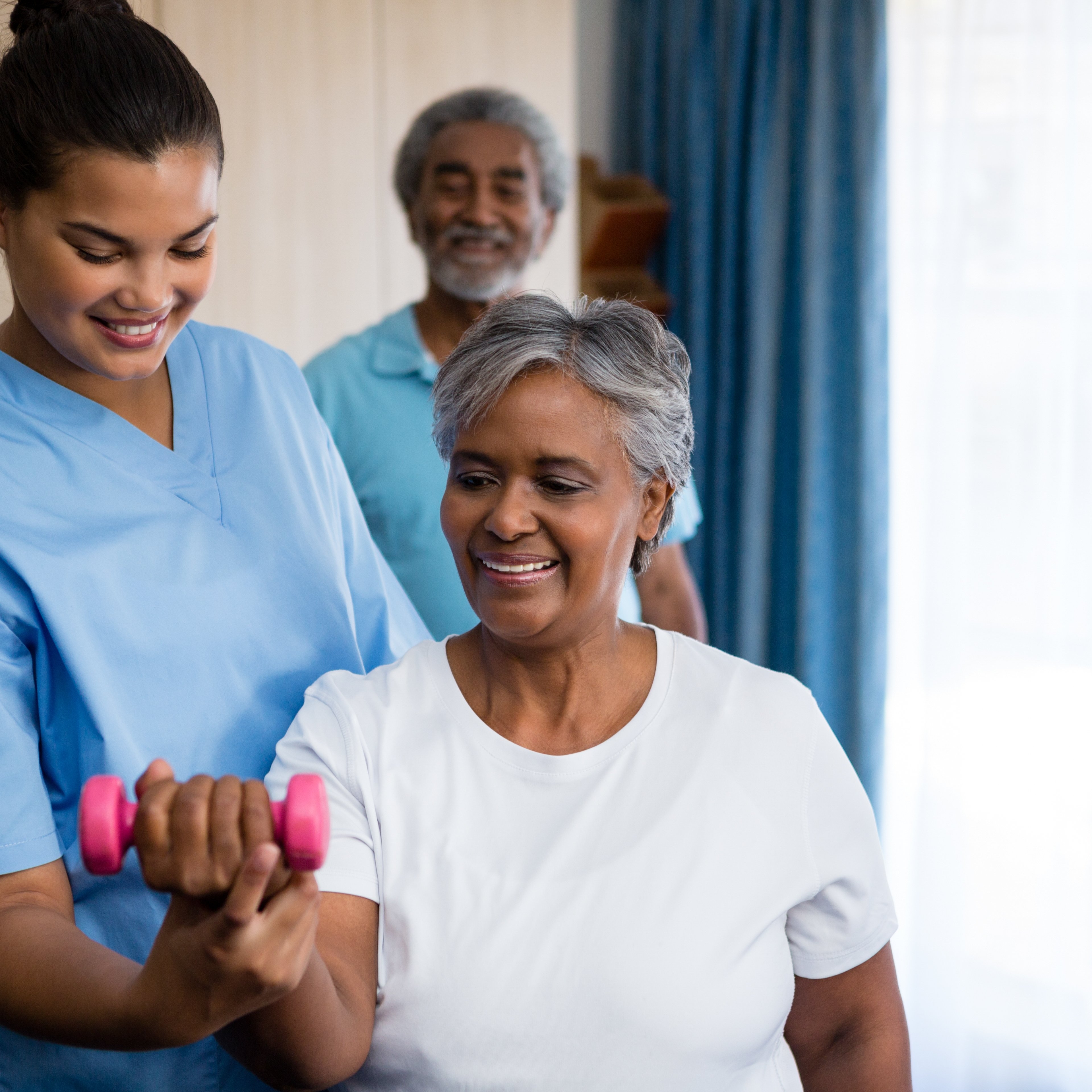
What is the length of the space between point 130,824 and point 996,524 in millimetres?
2367

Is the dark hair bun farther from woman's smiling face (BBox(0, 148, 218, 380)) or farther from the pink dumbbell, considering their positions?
the pink dumbbell

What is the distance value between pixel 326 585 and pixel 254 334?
1.28m

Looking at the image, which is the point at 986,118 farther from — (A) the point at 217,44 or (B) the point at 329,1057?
(B) the point at 329,1057

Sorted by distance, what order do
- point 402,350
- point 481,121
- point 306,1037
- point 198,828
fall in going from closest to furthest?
point 198,828 → point 306,1037 → point 402,350 → point 481,121

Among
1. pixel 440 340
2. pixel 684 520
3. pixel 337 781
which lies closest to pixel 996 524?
pixel 684 520

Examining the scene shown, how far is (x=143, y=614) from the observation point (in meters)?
A: 1.09

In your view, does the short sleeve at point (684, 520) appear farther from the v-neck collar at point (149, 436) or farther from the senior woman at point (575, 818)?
the v-neck collar at point (149, 436)

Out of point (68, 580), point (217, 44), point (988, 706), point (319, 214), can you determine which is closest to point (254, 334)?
point (319, 214)

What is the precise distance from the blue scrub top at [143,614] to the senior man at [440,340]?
53 centimetres

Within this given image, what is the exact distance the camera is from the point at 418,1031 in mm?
1044

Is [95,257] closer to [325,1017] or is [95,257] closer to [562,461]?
[562,461]

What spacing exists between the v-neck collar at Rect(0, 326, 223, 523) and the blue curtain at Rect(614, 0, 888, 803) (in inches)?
77.4

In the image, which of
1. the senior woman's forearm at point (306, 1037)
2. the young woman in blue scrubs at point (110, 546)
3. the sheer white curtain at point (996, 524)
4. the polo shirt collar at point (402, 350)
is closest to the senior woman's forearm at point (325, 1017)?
the senior woman's forearm at point (306, 1037)

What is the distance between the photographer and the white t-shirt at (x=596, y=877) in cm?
104
